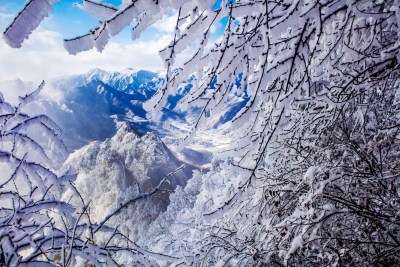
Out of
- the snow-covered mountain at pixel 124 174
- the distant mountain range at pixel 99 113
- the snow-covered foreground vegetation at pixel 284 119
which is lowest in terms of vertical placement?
the snow-covered foreground vegetation at pixel 284 119

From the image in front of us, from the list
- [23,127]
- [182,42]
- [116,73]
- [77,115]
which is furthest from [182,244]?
[116,73]

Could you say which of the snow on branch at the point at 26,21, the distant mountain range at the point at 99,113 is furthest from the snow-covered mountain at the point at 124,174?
the snow on branch at the point at 26,21

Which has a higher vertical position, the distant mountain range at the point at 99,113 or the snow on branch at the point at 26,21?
the distant mountain range at the point at 99,113

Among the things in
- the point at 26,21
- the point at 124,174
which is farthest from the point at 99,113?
the point at 26,21

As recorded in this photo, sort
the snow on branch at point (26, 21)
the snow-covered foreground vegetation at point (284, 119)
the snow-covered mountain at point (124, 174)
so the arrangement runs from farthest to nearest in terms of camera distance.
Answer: the snow-covered mountain at point (124, 174) < the snow-covered foreground vegetation at point (284, 119) < the snow on branch at point (26, 21)

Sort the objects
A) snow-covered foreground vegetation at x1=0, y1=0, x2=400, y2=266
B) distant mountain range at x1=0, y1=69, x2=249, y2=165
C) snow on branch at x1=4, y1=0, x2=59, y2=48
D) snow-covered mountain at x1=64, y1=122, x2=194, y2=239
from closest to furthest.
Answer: snow on branch at x1=4, y1=0, x2=59, y2=48
snow-covered foreground vegetation at x1=0, y1=0, x2=400, y2=266
snow-covered mountain at x1=64, y1=122, x2=194, y2=239
distant mountain range at x1=0, y1=69, x2=249, y2=165

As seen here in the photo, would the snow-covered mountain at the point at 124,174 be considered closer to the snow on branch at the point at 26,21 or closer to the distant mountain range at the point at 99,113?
the distant mountain range at the point at 99,113

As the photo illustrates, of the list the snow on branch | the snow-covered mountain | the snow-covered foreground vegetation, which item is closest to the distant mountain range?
the snow-covered mountain

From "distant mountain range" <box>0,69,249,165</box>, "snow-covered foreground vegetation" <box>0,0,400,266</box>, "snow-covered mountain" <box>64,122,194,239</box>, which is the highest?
"distant mountain range" <box>0,69,249,165</box>

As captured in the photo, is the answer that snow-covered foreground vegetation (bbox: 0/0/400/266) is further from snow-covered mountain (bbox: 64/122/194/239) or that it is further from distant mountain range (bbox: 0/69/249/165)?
distant mountain range (bbox: 0/69/249/165)
